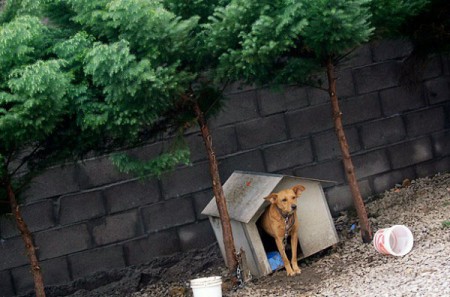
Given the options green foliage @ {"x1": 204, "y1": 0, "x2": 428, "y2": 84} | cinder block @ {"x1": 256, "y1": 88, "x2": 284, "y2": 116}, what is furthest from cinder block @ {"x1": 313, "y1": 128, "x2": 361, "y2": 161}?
green foliage @ {"x1": 204, "y1": 0, "x2": 428, "y2": 84}

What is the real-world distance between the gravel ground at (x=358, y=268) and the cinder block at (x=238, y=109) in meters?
1.28

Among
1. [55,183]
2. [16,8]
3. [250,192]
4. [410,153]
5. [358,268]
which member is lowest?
[358,268]

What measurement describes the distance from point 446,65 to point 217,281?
14.3 feet

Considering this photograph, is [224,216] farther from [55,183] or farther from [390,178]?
[390,178]

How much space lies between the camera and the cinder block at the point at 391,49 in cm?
819

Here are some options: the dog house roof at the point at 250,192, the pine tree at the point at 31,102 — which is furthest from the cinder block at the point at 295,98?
the pine tree at the point at 31,102

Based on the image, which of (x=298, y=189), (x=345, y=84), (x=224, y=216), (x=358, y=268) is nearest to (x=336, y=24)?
(x=298, y=189)

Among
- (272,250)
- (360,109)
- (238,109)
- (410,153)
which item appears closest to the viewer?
(272,250)

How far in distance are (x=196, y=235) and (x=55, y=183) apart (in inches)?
58.3

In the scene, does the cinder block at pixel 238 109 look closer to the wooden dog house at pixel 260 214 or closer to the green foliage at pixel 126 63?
the wooden dog house at pixel 260 214

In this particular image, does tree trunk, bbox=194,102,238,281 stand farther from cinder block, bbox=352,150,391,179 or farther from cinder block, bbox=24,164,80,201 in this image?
cinder block, bbox=352,150,391,179

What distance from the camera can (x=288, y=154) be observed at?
7.82 metres

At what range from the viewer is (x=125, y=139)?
596 cm

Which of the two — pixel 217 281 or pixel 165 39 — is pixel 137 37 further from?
pixel 217 281
